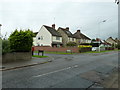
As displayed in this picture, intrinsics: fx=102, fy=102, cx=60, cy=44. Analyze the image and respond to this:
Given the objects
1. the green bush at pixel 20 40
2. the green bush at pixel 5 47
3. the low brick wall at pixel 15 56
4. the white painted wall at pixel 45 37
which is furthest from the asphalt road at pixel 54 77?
the white painted wall at pixel 45 37

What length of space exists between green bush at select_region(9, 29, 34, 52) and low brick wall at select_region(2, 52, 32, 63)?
1.83 ft

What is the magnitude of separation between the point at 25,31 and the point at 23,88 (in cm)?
1029

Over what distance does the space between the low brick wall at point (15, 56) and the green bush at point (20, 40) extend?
56 cm

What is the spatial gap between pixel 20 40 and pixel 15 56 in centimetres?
214

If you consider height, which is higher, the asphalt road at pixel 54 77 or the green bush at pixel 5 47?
the green bush at pixel 5 47

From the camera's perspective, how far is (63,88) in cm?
461

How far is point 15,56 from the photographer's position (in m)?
12.7

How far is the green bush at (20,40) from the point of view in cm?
1317

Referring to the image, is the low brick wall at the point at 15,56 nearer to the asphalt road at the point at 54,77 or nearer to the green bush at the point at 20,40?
the green bush at the point at 20,40

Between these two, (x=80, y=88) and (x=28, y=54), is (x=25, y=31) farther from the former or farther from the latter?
(x=80, y=88)

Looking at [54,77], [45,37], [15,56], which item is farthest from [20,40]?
[45,37]

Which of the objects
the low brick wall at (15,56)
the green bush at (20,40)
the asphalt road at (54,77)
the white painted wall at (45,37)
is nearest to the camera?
the asphalt road at (54,77)

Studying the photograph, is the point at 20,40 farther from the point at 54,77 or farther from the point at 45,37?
the point at 45,37

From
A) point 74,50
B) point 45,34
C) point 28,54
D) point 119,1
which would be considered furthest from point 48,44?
point 119,1
